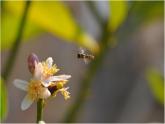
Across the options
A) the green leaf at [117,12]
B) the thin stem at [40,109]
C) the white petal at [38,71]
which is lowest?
the thin stem at [40,109]

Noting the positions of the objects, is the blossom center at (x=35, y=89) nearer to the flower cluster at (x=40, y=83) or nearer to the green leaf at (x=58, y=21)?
the flower cluster at (x=40, y=83)

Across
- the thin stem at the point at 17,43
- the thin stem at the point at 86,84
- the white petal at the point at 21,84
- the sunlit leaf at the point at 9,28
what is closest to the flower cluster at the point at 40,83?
the white petal at the point at 21,84

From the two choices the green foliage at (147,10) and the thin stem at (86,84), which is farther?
the green foliage at (147,10)

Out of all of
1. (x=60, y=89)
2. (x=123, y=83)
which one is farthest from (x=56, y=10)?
(x=123, y=83)

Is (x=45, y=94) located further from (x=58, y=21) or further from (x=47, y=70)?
(x=58, y=21)

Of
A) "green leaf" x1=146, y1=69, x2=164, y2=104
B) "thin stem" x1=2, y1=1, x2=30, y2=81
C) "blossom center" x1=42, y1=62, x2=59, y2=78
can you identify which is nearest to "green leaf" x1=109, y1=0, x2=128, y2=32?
"green leaf" x1=146, y1=69, x2=164, y2=104

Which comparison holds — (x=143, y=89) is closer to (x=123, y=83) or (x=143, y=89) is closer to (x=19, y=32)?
(x=123, y=83)

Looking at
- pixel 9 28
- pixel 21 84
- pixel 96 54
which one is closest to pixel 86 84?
pixel 96 54
